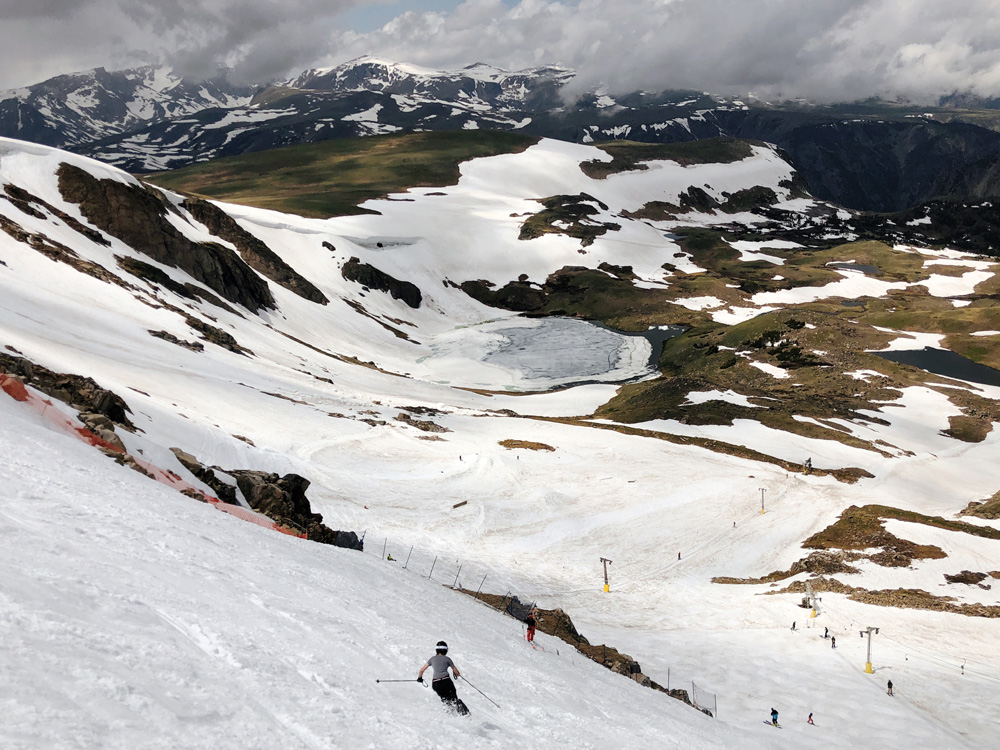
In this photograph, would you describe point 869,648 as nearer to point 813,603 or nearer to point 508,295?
point 813,603

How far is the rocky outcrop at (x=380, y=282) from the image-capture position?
158500 mm

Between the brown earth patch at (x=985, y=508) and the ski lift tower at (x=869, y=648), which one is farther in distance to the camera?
the brown earth patch at (x=985, y=508)

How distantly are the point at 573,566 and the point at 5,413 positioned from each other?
40214 millimetres

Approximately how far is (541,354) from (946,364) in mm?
78358

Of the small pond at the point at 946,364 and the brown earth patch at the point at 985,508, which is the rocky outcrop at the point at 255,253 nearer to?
the brown earth patch at the point at 985,508

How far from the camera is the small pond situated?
418ft

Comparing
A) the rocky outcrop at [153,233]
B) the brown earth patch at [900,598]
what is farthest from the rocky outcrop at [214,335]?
the brown earth patch at [900,598]

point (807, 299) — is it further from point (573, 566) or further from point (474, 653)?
point (474, 653)

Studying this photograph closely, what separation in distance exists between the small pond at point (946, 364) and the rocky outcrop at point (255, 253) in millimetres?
113346

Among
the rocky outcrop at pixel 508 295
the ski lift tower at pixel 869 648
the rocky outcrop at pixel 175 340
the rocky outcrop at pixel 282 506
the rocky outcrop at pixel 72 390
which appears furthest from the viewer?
the rocky outcrop at pixel 508 295

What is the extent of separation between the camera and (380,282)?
16312cm

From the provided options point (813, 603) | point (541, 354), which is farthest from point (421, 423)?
point (541, 354)

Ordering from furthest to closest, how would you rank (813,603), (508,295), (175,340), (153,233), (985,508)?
(508,295) → (153,233) → (175,340) → (985,508) → (813,603)

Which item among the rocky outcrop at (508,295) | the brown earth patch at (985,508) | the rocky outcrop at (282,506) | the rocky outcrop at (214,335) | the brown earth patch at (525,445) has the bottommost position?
the rocky outcrop at (282,506)
